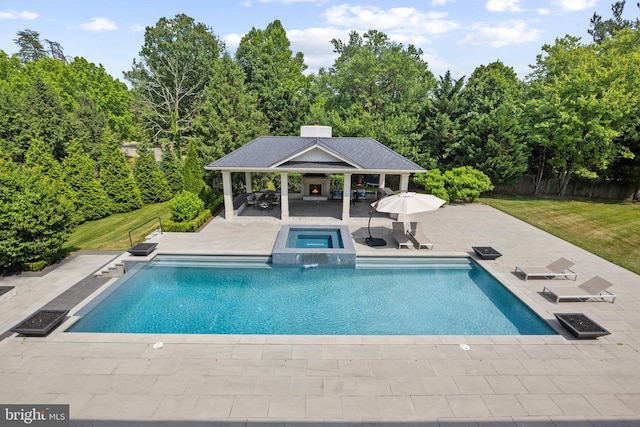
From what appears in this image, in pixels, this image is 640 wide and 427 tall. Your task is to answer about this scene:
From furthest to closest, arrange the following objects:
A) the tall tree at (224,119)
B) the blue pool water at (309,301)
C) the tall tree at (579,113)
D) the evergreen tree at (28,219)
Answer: the tall tree at (224,119)
the tall tree at (579,113)
the evergreen tree at (28,219)
the blue pool water at (309,301)

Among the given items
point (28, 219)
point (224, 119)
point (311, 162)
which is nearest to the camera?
point (28, 219)

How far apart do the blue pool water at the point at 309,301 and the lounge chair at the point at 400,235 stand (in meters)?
1.20

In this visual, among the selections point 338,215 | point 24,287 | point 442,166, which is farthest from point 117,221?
point 442,166

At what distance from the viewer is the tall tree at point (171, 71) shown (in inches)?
1475

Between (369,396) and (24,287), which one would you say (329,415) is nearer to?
(369,396)

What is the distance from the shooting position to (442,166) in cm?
2989

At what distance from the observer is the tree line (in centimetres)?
2344

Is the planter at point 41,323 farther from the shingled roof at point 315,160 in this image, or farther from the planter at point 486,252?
the planter at point 486,252

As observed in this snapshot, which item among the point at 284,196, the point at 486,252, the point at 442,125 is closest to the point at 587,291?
the point at 486,252

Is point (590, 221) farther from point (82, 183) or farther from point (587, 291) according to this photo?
point (82, 183)

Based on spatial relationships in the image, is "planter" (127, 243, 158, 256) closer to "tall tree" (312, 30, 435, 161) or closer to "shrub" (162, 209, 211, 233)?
"shrub" (162, 209, 211, 233)

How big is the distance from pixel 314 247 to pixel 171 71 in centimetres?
3301

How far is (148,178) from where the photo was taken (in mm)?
26281

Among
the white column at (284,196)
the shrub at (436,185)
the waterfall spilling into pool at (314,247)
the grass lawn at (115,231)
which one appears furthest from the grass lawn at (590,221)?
the grass lawn at (115,231)
